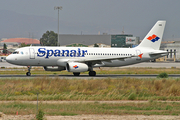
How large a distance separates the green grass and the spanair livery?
19.2 metres

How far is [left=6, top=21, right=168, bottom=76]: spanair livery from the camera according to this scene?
38.2 metres

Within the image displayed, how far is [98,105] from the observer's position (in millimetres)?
18750

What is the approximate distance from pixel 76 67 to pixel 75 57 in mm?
2769

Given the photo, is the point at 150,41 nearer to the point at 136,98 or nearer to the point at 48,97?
the point at 136,98

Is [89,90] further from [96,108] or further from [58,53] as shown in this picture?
[58,53]

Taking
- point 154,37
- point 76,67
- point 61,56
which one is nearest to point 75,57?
point 61,56

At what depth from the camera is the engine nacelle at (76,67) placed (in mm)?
37562

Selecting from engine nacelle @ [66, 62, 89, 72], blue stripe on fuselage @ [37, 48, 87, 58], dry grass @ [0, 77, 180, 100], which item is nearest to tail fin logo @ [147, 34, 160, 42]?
blue stripe on fuselage @ [37, 48, 87, 58]

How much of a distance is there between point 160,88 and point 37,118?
1598 cm

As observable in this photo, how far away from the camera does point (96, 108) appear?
Result: 57.9 feet

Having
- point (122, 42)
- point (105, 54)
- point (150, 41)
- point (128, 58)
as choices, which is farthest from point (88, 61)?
point (122, 42)

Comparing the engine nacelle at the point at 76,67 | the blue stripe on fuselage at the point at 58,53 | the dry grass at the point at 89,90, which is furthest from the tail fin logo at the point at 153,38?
the dry grass at the point at 89,90

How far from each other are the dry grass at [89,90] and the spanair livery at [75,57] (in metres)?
9.72

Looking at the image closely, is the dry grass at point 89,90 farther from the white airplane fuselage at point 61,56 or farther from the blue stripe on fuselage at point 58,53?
the blue stripe on fuselage at point 58,53
